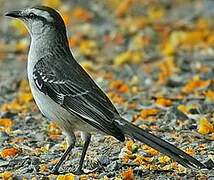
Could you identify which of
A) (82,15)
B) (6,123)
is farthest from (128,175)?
(82,15)

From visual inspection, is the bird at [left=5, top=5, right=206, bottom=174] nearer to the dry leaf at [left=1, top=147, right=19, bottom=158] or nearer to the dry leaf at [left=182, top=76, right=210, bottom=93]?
the dry leaf at [left=1, top=147, right=19, bottom=158]

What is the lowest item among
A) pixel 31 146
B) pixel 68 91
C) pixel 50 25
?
pixel 31 146

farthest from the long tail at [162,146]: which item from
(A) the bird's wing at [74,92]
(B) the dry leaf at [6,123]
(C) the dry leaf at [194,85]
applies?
(C) the dry leaf at [194,85]

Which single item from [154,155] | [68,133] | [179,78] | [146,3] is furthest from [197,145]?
[146,3]

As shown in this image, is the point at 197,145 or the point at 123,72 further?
the point at 123,72

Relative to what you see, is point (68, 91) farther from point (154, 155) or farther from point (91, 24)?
point (91, 24)

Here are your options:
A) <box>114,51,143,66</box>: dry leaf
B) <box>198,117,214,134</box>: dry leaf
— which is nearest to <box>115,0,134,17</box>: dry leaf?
<box>114,51,143,66</box>: dry leaf

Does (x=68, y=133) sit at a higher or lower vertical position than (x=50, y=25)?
lower
